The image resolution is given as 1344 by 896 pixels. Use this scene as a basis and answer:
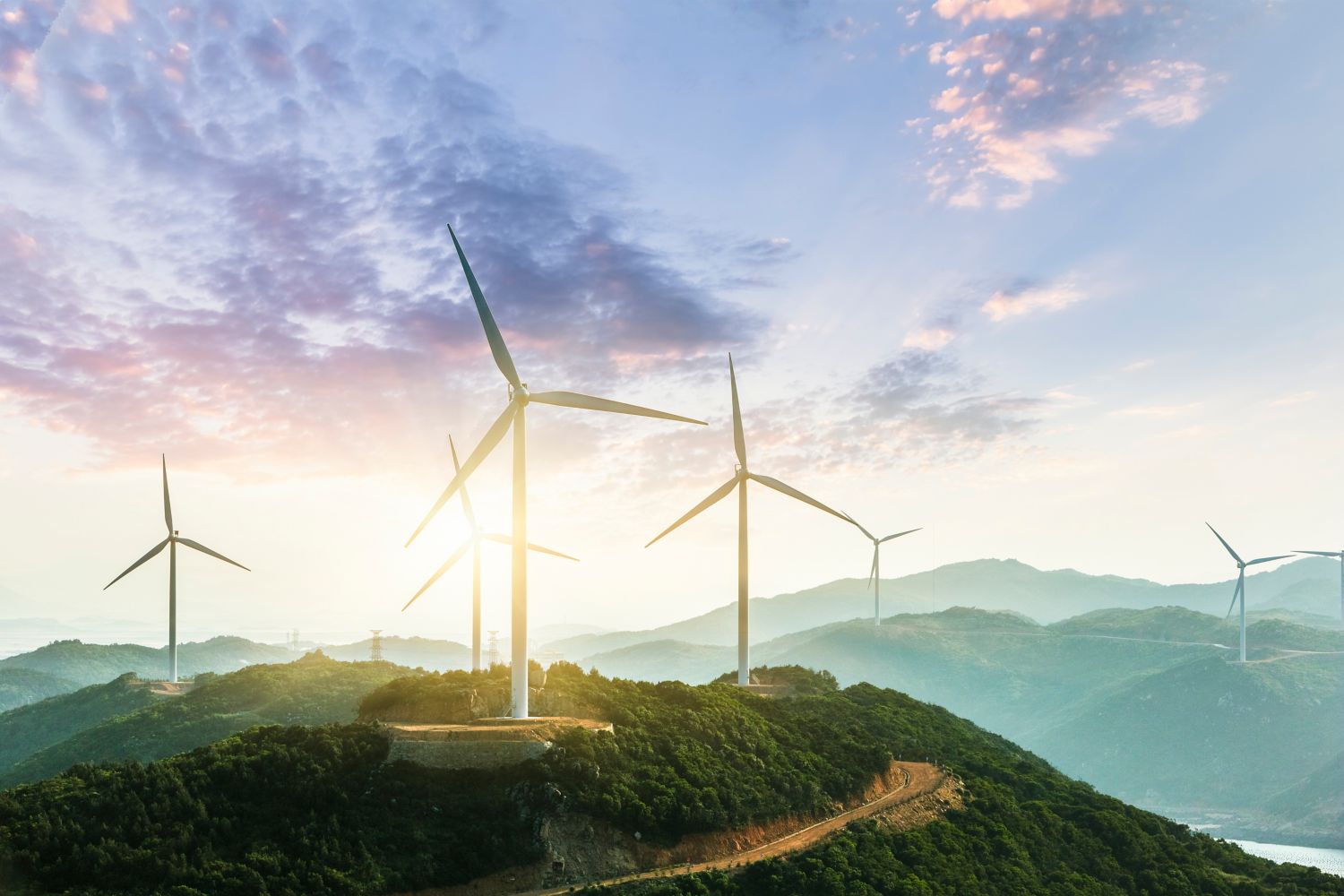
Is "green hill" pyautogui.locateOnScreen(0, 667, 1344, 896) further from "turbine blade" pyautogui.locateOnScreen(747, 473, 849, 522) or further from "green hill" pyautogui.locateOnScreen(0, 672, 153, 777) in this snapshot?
"green hill" pyautogui.locateOnScreen(0, 672, 153, 777)

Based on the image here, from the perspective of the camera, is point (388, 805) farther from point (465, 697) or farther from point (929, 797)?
point (929, 797)

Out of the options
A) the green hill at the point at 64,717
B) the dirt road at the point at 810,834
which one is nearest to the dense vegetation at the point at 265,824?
the dirt road at the point at 810,834

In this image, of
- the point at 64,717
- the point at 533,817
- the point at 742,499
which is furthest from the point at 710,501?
the point at 64,717

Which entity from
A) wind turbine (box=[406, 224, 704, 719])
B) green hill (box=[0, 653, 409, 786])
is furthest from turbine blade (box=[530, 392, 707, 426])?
green hill (box=[0, 653, 409, 786])

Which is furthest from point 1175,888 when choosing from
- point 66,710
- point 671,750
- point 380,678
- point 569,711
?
point 66,710

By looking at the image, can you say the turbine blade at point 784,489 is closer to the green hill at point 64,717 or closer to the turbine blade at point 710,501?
the turbine blade at point 710,501

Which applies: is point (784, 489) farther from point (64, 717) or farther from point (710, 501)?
point (64, 717)
